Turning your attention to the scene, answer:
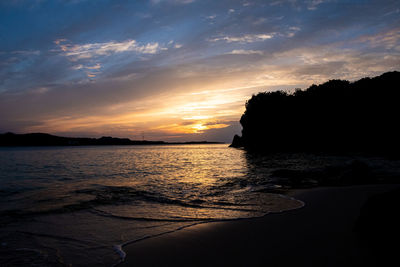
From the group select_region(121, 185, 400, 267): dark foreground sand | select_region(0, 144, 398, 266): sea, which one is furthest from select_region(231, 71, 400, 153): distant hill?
select_region(121, 185, 400, 267): dark foreground sand

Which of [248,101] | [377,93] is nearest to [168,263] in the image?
[377,93]

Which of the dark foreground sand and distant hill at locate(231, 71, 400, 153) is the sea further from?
distant hill at locate(231, 71, 400, 153)

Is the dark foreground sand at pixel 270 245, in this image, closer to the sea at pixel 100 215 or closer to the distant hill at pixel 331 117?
the sea at pixel 100 215

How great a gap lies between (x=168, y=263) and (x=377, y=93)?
69908 mm

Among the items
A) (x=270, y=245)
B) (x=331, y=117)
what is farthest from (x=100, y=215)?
(x=331, y=117)

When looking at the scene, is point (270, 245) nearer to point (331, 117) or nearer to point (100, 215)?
point (100, 215)

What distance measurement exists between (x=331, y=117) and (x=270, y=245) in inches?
2914

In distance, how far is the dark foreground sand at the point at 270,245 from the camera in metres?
3.73

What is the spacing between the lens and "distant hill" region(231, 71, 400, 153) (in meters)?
53.7

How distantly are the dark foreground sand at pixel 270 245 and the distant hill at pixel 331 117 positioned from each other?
1658 inches

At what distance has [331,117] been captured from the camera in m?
68.2

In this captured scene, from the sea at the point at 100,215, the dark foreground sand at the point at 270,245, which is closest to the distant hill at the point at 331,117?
the sea at the point at 100,215

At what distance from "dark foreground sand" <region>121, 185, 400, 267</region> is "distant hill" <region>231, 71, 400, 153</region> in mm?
42123

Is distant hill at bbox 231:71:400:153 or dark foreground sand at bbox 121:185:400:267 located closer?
dark foreground sand at bbox 121:185:400:267
